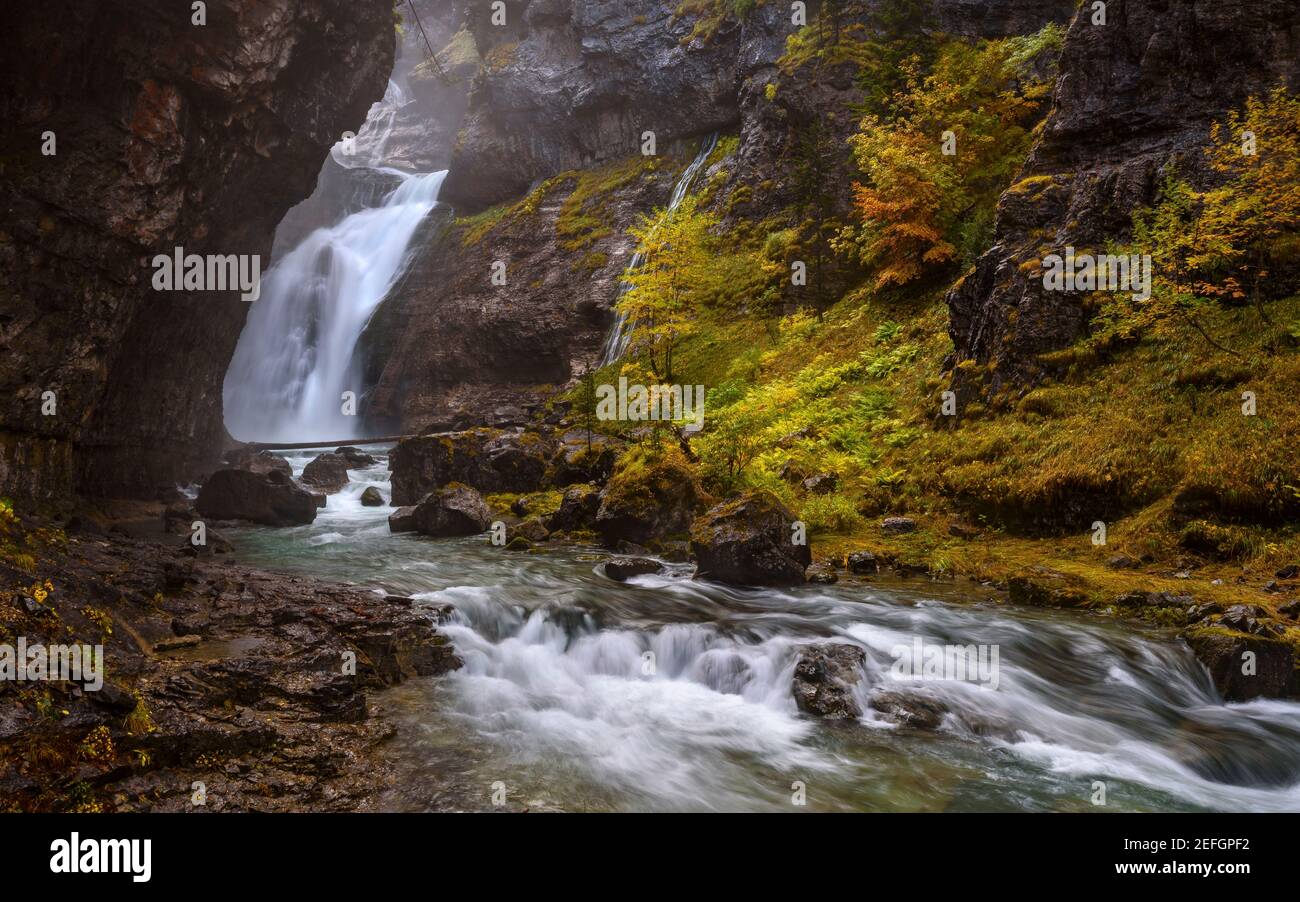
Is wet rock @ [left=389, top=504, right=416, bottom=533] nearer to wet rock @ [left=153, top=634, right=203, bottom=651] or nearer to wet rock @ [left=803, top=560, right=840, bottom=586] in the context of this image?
wet rock @ [left=803, top=560, right=840, bottom=586]

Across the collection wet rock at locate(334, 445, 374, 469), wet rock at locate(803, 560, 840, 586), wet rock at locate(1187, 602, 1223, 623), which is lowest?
wet rock at locate(803, 560, 840, 586)

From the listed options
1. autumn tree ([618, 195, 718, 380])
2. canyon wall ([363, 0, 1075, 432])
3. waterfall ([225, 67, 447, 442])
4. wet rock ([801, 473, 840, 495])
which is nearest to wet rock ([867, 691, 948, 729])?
wet rock ([801, 473, 840, 495])

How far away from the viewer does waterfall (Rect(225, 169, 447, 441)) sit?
→ 139 ft

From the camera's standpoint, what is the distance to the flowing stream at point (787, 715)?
6.34 metres

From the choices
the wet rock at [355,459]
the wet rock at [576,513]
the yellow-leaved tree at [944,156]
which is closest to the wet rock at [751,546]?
the wet rock at [576,513]

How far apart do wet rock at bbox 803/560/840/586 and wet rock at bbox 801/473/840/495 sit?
3.74m

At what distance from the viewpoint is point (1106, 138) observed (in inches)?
653

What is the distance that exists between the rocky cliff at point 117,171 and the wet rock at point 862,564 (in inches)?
668

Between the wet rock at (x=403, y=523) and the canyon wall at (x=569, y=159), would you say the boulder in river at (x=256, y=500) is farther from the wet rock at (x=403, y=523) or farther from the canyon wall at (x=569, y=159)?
the canyon wall at (x=569, y=159)

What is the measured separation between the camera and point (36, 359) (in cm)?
1441

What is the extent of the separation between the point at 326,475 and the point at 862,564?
21039 millimetres

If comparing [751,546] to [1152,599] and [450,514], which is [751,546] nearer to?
[1152,599]

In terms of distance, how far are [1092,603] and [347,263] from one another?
48.3 m
